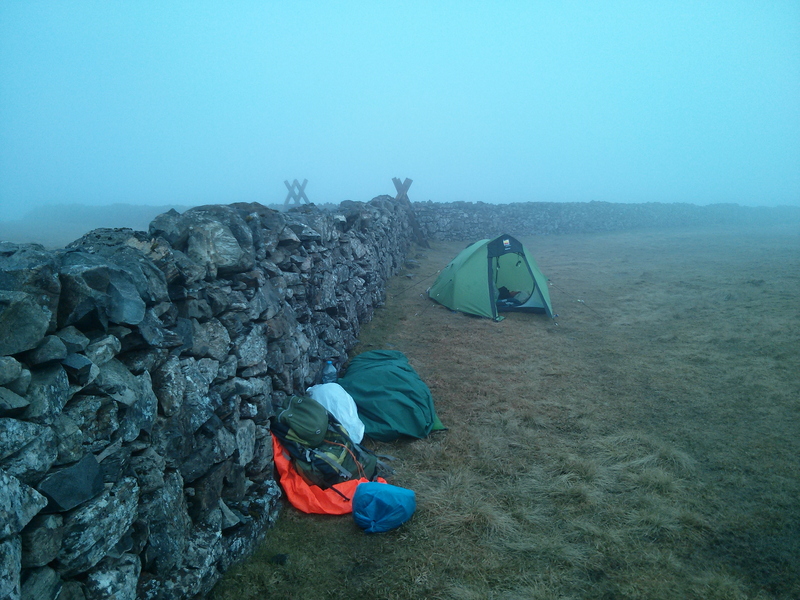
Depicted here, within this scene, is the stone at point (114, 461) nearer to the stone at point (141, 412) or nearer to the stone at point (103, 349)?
the stone at point (141, 412)

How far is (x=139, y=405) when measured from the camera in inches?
117

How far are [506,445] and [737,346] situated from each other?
6017 millimetres

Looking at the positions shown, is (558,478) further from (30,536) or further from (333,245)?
(333,245)

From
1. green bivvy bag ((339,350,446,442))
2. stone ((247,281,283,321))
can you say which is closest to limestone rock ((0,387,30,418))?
stone ((247,281,283,321))

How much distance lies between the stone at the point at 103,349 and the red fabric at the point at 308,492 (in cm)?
233

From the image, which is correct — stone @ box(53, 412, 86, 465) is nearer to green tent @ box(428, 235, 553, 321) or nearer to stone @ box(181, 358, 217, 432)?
stone @ box(181, 358, 217, 432)

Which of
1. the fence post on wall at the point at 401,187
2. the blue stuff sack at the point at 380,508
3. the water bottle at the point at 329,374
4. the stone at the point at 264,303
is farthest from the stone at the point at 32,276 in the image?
A: the fence post on wall at the point at 401,187

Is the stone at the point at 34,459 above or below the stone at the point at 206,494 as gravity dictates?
above

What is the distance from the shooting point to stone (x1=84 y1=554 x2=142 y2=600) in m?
2.48

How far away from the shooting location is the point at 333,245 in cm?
882

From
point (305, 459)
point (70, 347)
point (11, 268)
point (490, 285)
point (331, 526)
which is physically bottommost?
point (331, 526)

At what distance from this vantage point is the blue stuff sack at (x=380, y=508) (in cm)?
439

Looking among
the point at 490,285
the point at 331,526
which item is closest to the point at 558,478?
the point at 331,526

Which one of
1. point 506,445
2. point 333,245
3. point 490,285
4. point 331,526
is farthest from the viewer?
point 490,285
